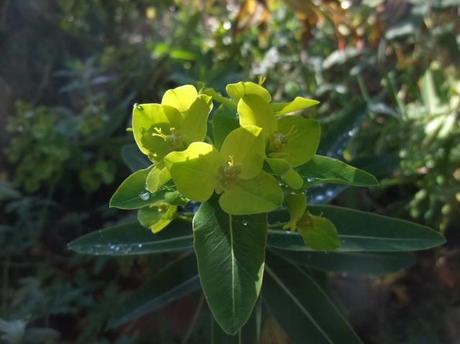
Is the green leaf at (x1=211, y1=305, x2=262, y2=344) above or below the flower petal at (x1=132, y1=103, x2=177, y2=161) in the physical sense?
below

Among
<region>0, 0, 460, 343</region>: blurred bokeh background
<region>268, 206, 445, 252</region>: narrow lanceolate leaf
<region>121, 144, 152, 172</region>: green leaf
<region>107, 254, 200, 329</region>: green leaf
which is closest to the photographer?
<region>268, 206, 445, 252</region>: narrow lanceolate leaf

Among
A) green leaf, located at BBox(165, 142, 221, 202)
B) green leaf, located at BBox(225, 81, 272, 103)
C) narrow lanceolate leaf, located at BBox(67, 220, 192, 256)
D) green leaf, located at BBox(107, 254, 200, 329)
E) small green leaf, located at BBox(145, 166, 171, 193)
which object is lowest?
green leaf, located at BBox(107, 254, 200, 329)

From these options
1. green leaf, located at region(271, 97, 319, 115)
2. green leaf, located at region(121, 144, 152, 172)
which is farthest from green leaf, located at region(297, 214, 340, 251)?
green leaf, located at region(121, 144, 152, 172)

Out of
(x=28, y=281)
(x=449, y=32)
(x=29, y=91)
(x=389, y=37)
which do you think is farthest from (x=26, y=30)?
(x=449, y=32)

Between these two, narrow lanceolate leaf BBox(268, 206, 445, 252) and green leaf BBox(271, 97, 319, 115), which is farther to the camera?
narrow lanceolate leaf BBox(268, 206, 445, 252)

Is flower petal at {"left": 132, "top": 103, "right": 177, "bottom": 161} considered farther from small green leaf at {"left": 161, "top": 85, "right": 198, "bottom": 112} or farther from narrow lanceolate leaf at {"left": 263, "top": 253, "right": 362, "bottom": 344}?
narrow lanceolate leaf at {"left": 263, "top": 253, "right": 362, "bottom": 344}

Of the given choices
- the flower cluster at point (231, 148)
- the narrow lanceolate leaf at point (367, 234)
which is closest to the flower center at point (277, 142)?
the flower cluster at point (231, 148)

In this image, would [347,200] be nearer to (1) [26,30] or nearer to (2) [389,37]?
(2) [389,37]
